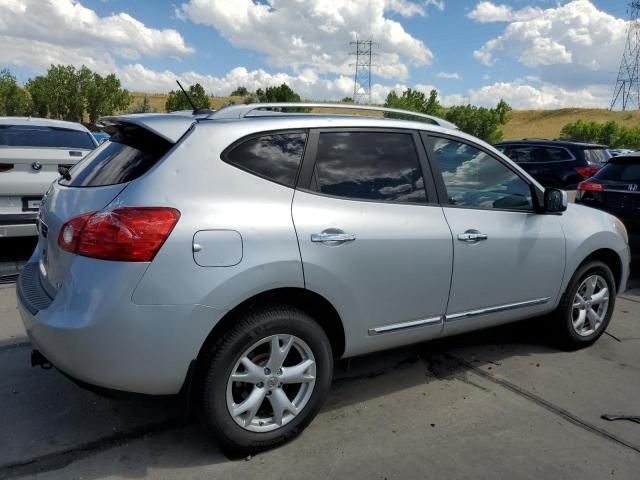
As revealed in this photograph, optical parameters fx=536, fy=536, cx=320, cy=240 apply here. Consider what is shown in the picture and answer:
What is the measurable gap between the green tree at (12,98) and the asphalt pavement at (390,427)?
49288 millimetres

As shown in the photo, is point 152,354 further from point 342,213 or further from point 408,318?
point 408,318

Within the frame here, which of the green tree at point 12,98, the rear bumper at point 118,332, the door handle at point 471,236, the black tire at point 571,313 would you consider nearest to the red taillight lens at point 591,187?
the black tire at point 571,313

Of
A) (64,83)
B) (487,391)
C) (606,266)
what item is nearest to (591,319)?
(606,266)

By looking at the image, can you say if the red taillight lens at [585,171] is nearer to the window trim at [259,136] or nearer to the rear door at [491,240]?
the rear door at [491,240]

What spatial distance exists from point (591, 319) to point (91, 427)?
12.4ft

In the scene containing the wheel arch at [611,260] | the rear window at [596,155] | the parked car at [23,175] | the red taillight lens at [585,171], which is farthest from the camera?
the rear window at [596,155]

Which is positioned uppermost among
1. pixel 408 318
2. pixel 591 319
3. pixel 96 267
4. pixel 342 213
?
pixel 342 213

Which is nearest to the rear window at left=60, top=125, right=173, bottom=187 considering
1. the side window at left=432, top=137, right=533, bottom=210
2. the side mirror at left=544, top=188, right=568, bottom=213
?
the side window at left=432, top=137, right=533, bottom=210

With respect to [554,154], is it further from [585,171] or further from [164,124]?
[164,124]

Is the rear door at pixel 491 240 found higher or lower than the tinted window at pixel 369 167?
lower

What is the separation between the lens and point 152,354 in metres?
2.38

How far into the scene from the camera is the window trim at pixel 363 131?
2.83m

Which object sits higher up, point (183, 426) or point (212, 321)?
point (212, 321)

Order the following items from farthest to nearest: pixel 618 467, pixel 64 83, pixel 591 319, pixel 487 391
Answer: pixel 64 83, pixel 591 319, pixel 487 391, pixel 618 467
